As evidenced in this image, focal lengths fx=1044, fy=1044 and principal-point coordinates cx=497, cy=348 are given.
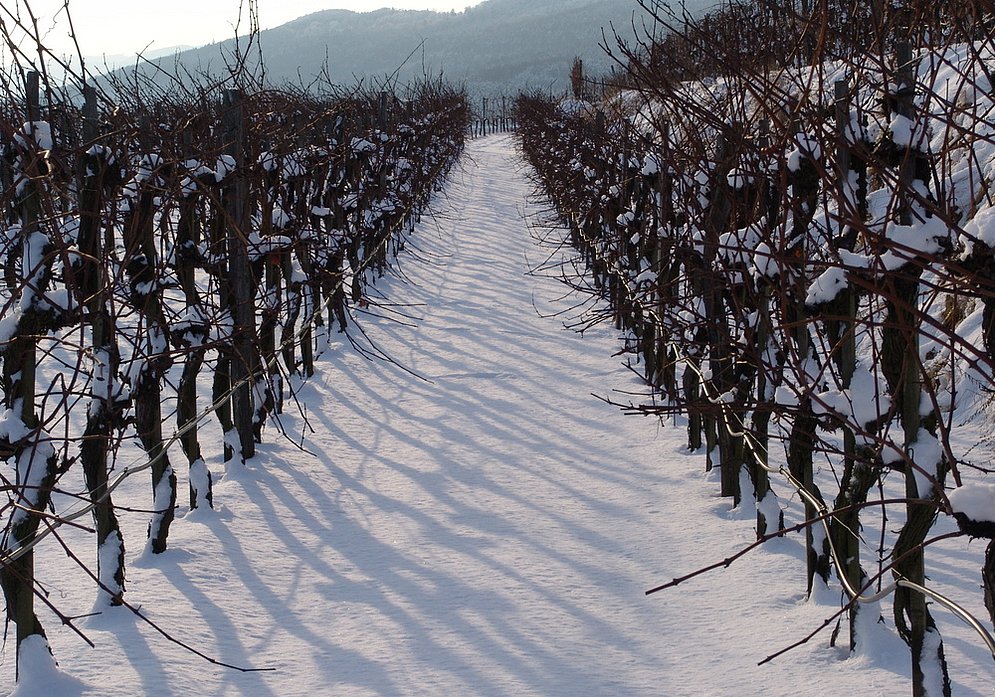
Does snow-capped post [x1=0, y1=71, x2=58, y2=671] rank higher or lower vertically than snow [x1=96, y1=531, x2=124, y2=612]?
higher

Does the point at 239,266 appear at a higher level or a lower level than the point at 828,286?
lower

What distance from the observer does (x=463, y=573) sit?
4.94 meters

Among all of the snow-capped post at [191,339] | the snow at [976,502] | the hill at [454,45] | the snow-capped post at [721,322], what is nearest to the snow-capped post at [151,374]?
the snow-capped post at [191,339]

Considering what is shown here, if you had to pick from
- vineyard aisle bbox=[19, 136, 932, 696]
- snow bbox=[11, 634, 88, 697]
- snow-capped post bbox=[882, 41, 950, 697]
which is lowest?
vineyard aisle bbox=[19, 136, 932, 696]

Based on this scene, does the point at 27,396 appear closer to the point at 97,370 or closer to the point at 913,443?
the point at 97,370

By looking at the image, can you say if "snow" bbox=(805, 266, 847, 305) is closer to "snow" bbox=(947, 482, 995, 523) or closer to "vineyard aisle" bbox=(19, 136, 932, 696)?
"snow" bbox=(947, 482, 995, 523)

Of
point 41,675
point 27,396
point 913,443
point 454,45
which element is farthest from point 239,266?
point 454,45

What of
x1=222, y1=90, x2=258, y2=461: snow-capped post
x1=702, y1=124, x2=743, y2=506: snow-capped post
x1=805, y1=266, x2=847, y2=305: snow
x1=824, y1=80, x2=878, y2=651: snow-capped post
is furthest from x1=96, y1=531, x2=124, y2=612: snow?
x1=805, y1=266, x2=847, y2=305: snow

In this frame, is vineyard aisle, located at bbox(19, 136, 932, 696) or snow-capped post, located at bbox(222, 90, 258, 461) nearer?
vineyard aisle, located at bbox(19, 136, 932, 696)

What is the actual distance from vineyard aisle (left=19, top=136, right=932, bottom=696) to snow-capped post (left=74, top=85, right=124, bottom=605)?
244mm

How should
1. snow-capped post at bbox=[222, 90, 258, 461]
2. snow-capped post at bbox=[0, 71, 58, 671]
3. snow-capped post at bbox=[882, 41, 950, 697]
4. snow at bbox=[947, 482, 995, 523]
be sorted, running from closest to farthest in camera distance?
snow at bbox=[947, 482, 995, 523] → snow-capped post at bbox=[882, 41, 950, 697] → snow-capped post at bbox=[0, 71, 58, 671] → snow-capped post at bbox=[222, 90, 258, 461]

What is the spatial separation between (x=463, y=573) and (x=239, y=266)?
8.69 feet

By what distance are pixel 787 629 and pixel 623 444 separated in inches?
113

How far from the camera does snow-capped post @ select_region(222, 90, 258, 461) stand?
6.38 m
